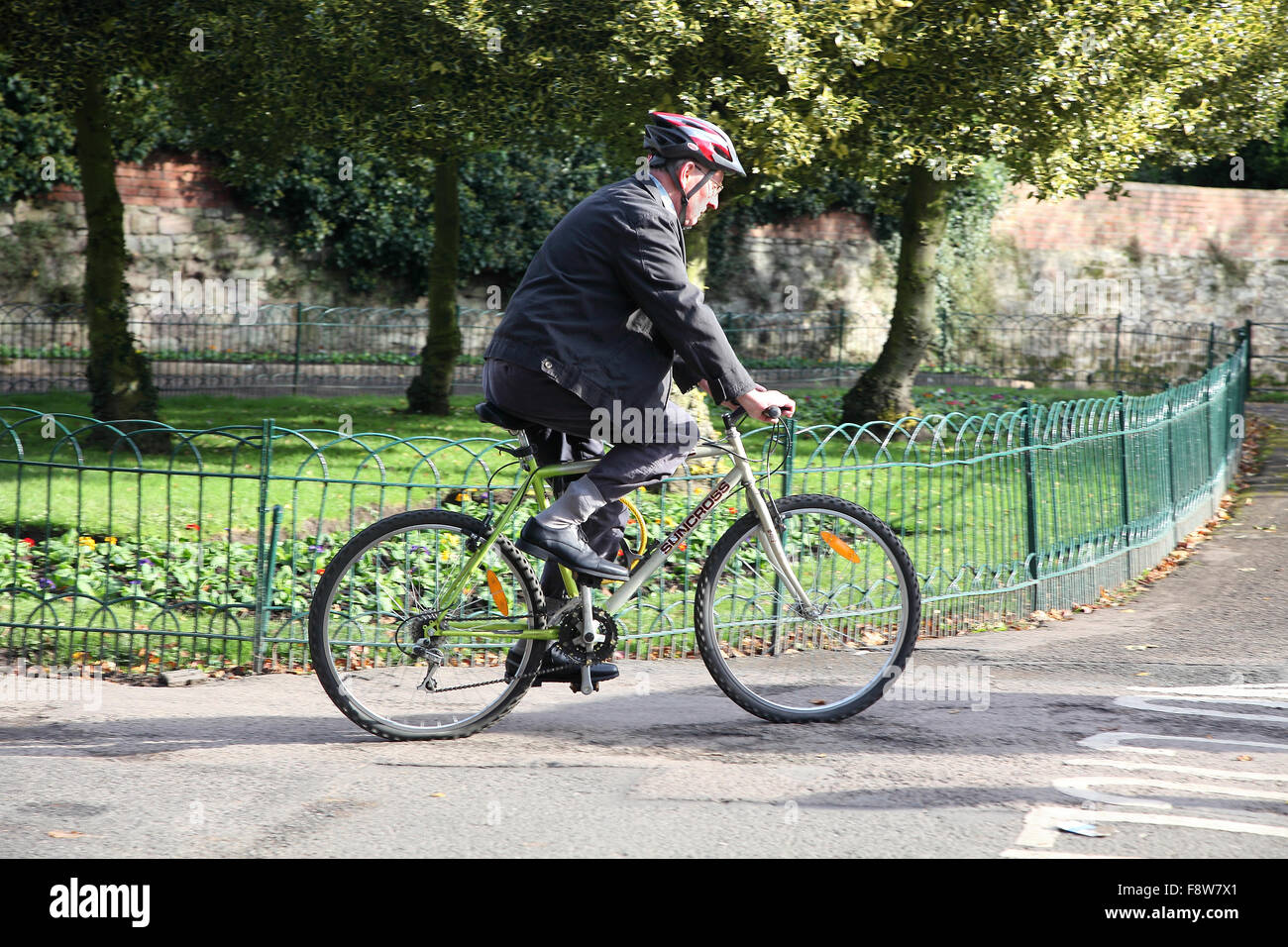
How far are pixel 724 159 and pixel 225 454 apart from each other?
8.89m

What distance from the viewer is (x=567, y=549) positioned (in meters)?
4.30

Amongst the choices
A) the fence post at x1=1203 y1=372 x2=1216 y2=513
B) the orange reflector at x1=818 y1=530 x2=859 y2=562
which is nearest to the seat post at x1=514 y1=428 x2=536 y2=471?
the orange reflector at x1=818 y1=530 x2=859 y2=562

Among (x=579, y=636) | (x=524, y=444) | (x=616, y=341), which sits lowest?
(x=579, y=636)

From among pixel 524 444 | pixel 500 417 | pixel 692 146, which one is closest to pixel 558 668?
pixel 524 444

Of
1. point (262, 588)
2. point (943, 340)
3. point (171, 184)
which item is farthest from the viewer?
point (943, 340)

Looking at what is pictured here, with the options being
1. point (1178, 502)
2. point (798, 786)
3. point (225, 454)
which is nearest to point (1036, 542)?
point (1178, 502)

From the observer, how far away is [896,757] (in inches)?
173

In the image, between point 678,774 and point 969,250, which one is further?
point 969,250

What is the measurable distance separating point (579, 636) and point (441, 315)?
11.5m

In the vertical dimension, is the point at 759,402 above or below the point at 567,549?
above

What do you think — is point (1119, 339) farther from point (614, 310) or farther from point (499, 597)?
point (499, 597)

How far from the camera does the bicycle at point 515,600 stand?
175 inches

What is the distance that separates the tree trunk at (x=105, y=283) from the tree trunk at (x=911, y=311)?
7949 mm

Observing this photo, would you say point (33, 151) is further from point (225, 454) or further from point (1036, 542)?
point (1036, 542)
